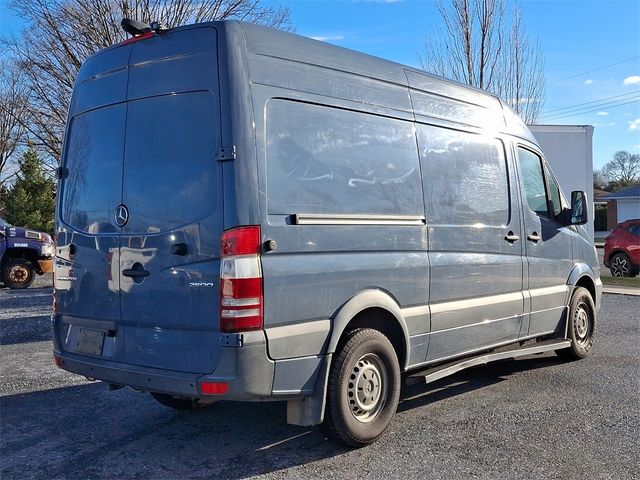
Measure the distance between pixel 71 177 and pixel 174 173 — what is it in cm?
122

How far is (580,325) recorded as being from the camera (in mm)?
7285

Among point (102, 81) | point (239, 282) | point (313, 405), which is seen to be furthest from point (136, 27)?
point (313, 405)

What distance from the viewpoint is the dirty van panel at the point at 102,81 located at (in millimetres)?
4465

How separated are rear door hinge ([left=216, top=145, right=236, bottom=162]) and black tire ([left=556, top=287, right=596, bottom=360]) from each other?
469 cm

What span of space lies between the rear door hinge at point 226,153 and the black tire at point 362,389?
4.90 ft

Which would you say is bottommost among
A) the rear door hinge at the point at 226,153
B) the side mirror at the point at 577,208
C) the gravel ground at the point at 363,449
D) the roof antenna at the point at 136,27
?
the gravel ground at the point at 363,449

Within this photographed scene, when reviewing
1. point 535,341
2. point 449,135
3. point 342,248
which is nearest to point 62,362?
point 342,248

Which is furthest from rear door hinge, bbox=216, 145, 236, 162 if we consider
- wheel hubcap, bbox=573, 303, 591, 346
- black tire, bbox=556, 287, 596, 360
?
wheel hubcap, bbox=573, 303, 591, 346

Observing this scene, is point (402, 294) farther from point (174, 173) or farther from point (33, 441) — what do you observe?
point (33, 441)

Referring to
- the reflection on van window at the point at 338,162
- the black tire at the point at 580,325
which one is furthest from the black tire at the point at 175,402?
the black tire at the point at 580,325

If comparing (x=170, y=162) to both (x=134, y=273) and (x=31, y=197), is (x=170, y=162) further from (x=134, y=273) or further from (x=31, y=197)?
(x=31, y=197)

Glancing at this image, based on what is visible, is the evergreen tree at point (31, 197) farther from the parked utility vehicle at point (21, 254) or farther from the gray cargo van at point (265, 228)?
the gray cargo van at point (265, 228)

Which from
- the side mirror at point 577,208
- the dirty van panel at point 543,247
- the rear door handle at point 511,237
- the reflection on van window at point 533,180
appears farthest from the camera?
the side mirror at point 577,208

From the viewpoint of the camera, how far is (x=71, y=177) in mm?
4820
